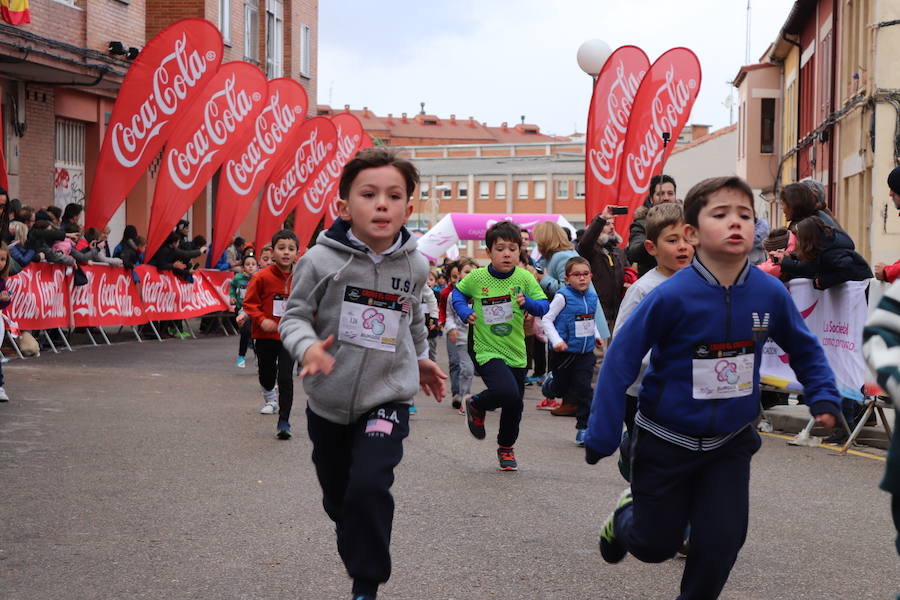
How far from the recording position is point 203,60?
19.1 m

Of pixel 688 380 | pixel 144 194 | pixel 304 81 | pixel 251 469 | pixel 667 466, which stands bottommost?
pixel 251 469

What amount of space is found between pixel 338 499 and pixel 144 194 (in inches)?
938

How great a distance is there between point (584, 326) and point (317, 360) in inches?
241

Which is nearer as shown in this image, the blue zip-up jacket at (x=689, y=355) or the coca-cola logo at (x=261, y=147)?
the blue zip-up jacket at (x=689, y=355)

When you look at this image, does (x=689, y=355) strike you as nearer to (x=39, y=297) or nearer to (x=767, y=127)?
(x=39, y=297)

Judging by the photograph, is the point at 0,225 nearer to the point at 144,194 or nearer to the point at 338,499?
the point at 338,499

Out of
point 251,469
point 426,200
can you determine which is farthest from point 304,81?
point 426,200

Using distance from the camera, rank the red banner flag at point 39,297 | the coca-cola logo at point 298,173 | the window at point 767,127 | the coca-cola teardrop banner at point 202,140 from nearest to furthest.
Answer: the red banner flag at point 39,297 → the coca-cola teardrop banner at point 202,140 → the coca-cola logo at point 298,173 → the window at point 767,127

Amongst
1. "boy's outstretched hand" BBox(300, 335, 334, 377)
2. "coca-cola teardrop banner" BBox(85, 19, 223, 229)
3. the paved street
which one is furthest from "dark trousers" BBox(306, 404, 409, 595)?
"coca-cola teardrop banner" BBox(85, 19, 223, 229)

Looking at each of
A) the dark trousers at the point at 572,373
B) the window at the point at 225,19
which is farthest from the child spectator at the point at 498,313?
the window at the point at 225,19

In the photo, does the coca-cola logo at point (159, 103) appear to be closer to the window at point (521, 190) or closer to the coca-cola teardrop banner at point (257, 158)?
the coca-cola teardrop banner at point (257, 158)

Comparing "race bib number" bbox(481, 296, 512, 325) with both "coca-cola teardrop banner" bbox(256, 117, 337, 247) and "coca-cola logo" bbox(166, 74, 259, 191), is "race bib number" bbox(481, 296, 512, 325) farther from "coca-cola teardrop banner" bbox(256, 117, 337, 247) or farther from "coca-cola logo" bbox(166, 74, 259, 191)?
"coca-cola teardrop banner" bbox(256, 117, 337, 247)

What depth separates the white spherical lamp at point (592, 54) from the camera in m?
17.6

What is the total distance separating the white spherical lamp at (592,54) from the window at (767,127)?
2854 centimetres
